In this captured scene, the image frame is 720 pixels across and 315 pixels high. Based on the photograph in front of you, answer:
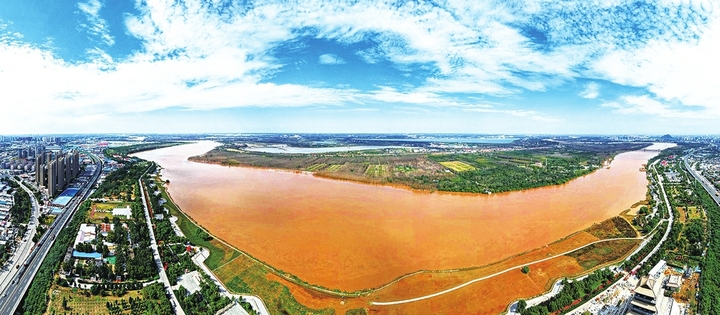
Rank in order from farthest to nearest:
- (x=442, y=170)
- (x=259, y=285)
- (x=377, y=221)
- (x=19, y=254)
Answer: (x=442, y=170) → (x=377, y=221) → (x=19, y=254) → (x=259, y=285)

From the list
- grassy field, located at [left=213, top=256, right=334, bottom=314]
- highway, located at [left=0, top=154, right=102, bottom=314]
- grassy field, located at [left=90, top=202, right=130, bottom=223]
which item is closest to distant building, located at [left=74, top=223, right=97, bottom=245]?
highway, located at [left=0, top=154, right=102, bottom=314]

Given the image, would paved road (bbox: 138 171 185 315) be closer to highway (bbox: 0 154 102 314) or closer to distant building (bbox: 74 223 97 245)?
Result: distant building (bbox: 74 223 97 245)

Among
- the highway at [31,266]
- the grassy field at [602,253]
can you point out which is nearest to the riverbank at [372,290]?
the grassy field at [602,253]

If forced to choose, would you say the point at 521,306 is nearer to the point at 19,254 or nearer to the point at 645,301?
the point at 645,301

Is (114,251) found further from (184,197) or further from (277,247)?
(184,197)

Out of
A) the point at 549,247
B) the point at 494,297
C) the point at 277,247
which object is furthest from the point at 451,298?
the point at 277,247

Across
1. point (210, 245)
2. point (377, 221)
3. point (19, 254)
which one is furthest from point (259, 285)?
point (19, 254)
